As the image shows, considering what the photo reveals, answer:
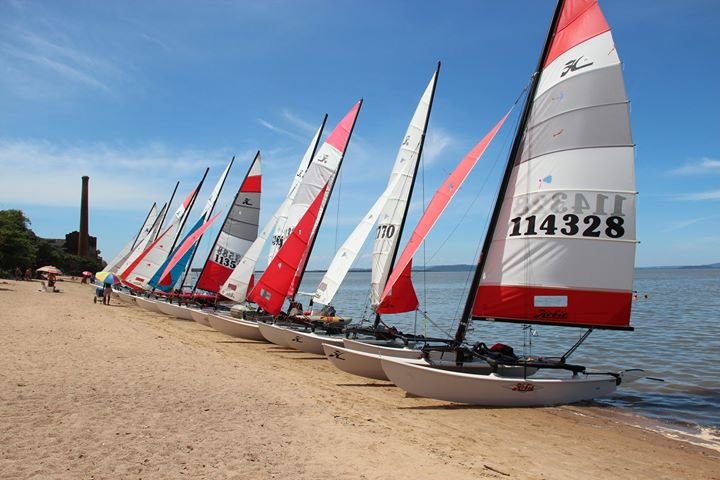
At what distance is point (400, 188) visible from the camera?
15.0m

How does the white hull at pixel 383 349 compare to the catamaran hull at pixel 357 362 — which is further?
the white hull at pixel 383 349

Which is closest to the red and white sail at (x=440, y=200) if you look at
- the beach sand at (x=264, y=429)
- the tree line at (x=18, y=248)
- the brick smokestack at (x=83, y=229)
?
the beach sand at (x=264, y=429)

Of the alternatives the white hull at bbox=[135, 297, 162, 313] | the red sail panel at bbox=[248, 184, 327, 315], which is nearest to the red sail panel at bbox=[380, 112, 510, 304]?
the red sail panel at bbox=[248, 184, 327, 315]

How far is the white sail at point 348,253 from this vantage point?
50.5 ft

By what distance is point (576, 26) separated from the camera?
10.4m

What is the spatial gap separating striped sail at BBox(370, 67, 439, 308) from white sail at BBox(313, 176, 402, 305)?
246mm

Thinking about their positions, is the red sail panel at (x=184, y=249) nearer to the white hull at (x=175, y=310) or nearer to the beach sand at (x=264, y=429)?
the white hull at (x=175, y=310)

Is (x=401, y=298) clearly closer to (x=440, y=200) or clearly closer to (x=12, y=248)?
(x=440, y=200)

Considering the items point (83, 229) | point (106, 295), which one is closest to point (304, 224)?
point (106, 295)

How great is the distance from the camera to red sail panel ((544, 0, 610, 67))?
33.3 feet

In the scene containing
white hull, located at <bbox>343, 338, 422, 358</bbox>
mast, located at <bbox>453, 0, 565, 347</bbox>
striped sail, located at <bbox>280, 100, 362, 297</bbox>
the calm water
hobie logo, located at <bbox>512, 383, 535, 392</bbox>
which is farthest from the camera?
striped sail, located at <bbox>280, 100, 362, 297</bbox>

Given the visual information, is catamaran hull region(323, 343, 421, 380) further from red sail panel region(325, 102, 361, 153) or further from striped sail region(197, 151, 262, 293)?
striped sail region(197, 151, 262, 293)

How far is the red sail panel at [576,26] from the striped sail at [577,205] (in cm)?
2

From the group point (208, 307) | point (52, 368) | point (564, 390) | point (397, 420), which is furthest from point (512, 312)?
point (208, 307)
